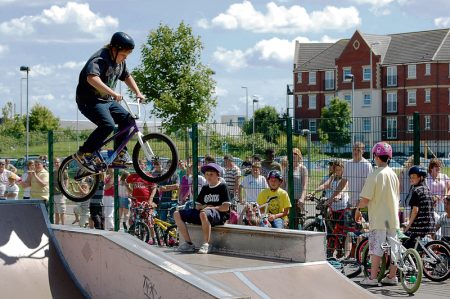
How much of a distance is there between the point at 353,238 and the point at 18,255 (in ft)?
15.7

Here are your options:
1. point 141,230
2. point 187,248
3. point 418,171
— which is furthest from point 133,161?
point 141,230

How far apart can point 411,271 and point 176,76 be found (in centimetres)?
2513

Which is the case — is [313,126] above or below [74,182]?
above

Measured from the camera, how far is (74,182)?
9977 mm

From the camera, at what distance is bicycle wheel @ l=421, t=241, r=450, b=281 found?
981 centimetres

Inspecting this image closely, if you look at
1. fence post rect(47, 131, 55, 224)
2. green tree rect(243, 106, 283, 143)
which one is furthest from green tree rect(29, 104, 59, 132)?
green tree rect(243, 106, 283, 143)

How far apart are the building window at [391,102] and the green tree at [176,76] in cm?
4644

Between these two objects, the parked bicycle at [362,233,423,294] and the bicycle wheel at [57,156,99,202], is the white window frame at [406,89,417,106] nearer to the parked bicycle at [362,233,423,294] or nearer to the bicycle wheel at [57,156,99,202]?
the parked bicycle at [362,233,423,294]

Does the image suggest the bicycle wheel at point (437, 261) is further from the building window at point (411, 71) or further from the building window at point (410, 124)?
the building window at point (411, 71)

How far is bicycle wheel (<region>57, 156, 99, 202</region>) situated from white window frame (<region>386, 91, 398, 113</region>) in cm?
7048

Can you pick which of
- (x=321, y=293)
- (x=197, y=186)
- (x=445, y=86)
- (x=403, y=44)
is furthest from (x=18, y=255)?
(x=403, y=44)

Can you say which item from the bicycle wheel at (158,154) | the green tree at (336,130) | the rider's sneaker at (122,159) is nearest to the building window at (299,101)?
the green tree at (336,130)

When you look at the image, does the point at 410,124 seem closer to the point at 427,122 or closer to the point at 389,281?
the point at 427,122

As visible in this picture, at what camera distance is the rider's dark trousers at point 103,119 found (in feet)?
27.5
